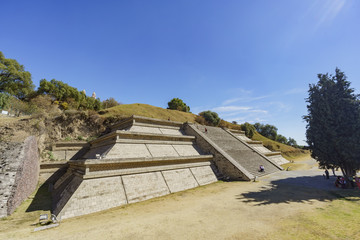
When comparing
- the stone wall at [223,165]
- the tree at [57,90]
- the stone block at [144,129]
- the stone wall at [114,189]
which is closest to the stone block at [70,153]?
the stone block at [144,129]

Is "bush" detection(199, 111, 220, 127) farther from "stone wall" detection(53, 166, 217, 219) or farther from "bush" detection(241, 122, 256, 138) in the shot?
"stone wall" detection(53, 166, 217, 219)

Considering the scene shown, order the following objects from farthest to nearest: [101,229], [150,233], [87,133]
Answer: [87,133] → [101,229] → [150,233]

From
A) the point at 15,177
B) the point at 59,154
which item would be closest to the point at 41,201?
the point at 15,177

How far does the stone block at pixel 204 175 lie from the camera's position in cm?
1374

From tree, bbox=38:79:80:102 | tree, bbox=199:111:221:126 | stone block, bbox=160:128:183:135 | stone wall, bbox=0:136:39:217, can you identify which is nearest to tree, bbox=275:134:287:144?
tree, bbox=199:111:221:126

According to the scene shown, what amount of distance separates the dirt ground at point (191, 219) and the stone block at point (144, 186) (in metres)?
0.59

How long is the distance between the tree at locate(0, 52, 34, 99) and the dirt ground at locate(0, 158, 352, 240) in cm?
3682

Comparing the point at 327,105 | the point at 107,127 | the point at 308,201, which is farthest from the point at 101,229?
the point at 107,127

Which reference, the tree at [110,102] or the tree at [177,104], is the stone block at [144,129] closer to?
the tree at [110,102]

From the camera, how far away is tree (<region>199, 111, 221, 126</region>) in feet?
152

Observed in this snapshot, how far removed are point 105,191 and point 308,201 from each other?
41.1 ft

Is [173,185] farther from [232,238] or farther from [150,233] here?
[232,238]

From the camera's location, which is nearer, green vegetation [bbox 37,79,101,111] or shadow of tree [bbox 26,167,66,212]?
shadow of tree [bbox 26,167,66,212]

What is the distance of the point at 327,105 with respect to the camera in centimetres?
1270
